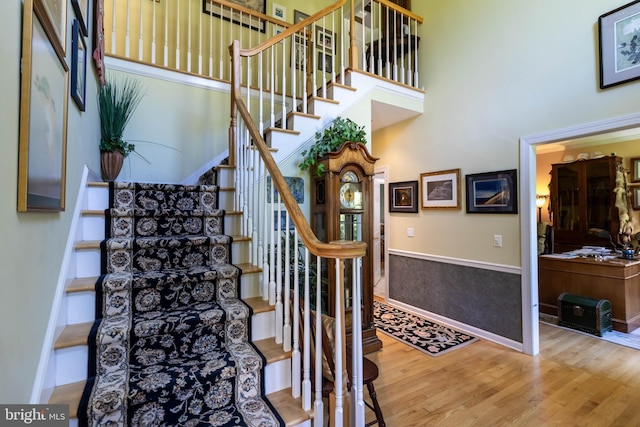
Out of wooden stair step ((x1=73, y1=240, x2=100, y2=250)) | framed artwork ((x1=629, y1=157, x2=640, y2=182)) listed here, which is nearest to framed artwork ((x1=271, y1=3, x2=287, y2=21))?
wooden stair step ((x1=73, y1=240, x2=100, y2=250))

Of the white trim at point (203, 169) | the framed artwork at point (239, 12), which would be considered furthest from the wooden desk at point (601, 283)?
the framed artwork at point (239, 12)

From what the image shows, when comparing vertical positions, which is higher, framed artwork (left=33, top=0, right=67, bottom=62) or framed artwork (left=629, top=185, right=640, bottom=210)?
framed artwork (left=33, top=0, right=67, bottom=62)

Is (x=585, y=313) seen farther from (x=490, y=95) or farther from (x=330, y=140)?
(x=330, y=140)

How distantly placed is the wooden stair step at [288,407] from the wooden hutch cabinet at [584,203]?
5205mm

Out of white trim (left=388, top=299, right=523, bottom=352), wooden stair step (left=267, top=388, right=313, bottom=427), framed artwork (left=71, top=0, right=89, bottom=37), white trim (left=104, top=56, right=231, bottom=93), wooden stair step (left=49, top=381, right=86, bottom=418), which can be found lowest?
white trim (left=388, top=299, right=523, bottom=352)

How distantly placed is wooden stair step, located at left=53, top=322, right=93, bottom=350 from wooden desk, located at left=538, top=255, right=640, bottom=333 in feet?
15.6

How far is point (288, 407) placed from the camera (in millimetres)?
1354

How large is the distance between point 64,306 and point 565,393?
323cm

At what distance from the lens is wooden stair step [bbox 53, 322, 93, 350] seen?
3.98 feet

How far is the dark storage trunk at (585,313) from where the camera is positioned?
3141 mm

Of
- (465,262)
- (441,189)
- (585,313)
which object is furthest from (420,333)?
(585,313)

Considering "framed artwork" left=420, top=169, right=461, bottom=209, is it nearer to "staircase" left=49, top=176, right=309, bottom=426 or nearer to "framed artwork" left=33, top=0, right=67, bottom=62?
"staircase" left=49, top=176, right=309, bottom=426

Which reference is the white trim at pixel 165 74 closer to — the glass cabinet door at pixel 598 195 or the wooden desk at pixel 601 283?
the wooden desk at pixel 601 283

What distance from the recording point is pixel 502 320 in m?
2.94
